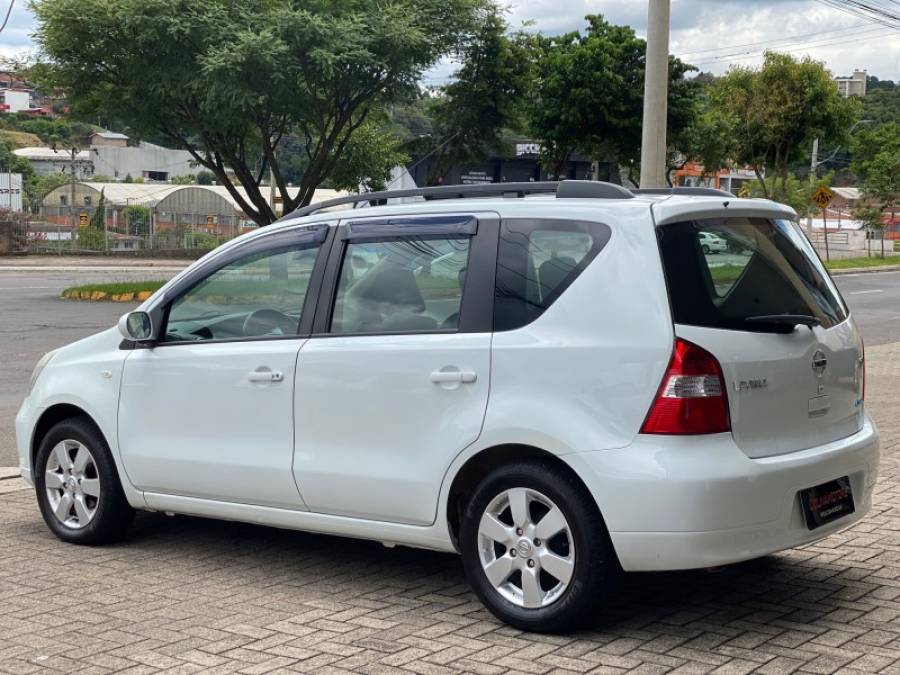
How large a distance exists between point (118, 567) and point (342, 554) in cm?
109

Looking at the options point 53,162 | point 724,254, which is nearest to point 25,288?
point 724,254

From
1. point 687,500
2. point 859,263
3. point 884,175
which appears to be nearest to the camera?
point 687,500

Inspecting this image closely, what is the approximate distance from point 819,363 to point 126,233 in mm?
48203

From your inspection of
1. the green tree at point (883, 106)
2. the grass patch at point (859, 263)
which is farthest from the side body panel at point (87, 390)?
the green tree at point (883, 106)

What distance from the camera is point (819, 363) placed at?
5223 mm

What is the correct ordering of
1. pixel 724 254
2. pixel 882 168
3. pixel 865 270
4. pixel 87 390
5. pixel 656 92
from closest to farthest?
pixel 724 254, pixel 87 390, pixel 656 92, pixel 865 270, pixel 882 168

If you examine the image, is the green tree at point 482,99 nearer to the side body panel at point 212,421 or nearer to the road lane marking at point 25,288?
the road lane marking at point 25,288

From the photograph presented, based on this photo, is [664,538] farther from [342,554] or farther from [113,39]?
[113,39]

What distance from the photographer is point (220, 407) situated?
6.03m

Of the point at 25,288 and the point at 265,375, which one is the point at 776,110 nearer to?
the point at 25,288

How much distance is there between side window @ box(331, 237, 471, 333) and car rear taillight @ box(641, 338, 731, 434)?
39.7 inches

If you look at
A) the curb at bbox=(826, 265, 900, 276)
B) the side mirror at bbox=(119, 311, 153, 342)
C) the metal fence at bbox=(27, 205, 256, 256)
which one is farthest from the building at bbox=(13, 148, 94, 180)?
the side mirror at bbox=(119, 311, 153, 342)

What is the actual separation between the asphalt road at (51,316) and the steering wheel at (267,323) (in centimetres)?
373

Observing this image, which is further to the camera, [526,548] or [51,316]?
[51,316]
